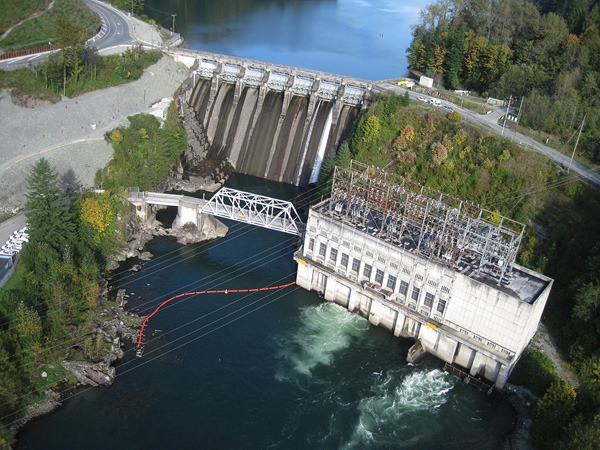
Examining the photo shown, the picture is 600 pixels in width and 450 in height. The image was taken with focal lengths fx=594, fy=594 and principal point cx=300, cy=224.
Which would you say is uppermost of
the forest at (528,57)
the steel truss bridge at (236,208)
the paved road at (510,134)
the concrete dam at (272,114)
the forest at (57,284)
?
the forest at (528,57)

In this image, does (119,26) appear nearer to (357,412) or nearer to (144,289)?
(144,289)

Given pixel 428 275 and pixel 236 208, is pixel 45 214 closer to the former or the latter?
pixel 236 208

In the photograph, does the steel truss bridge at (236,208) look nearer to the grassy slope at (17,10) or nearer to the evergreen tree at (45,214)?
the evergreen tree at (45,214)

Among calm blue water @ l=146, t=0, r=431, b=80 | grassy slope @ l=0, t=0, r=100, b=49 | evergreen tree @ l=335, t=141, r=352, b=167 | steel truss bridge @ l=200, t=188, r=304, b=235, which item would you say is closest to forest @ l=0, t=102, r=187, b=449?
steel truss bridge @ l=200, t=188, r=304, b=235

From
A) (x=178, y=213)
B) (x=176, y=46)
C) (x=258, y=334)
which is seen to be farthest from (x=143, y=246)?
(x=176, y=46)

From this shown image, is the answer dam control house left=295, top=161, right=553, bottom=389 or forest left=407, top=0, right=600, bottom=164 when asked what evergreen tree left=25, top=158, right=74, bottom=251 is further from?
forest left=407, top=0, right=600, bottom=164

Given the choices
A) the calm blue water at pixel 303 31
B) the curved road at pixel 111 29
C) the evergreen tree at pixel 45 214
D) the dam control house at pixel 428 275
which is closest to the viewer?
the dam control house at pixel 428 275

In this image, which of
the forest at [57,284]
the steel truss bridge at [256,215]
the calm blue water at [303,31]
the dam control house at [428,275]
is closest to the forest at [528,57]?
the calm blue water at [303,31]
